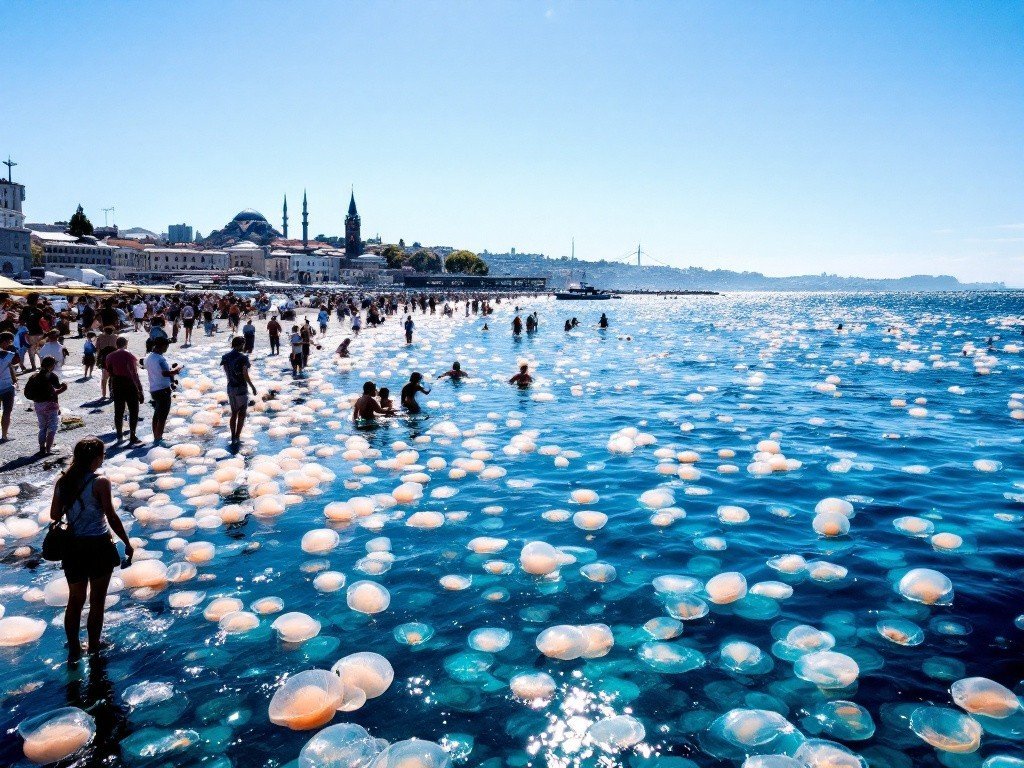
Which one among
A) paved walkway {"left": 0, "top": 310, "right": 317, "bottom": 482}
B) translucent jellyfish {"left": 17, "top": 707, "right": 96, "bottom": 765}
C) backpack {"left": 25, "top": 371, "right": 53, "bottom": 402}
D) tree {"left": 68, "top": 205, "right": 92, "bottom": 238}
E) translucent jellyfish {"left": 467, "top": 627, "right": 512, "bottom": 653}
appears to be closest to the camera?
translucent jellyfish {"left": 17, "top": 707, "right": 96, "bottom": 765}

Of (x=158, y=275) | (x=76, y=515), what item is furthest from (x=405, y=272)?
(x=76, y=515)

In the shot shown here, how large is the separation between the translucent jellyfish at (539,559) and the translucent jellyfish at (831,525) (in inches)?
160

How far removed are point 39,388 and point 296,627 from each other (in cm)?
779

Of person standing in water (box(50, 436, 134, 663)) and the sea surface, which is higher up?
person standing in water (box(50, 436, 134, 663))

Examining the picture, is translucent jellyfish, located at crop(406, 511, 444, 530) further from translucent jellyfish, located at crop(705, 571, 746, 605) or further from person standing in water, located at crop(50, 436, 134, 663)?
person standing in water, located at crop(50, 436, 134, 663)

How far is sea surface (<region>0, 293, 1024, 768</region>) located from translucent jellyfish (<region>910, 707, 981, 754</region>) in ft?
0.07

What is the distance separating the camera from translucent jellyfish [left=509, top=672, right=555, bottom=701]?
558 centimetres

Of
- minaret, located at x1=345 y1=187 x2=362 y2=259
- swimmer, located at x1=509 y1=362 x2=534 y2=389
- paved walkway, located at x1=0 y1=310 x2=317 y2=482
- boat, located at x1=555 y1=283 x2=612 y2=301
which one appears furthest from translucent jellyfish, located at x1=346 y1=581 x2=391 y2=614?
minaret, located at x1=345 y1=187 x2=362 y2=259

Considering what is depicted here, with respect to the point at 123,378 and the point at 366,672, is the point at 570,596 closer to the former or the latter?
the point at 366,672

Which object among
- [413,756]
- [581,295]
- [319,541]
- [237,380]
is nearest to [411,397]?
[237,380]

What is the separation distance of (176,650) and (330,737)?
7.07 feet

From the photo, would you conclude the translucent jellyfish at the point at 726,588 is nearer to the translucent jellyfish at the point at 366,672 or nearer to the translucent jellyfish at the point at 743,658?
the translucent jellyfish at the point at 743,658

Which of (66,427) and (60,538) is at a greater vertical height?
(60,538)

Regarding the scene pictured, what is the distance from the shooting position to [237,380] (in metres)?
12.8
